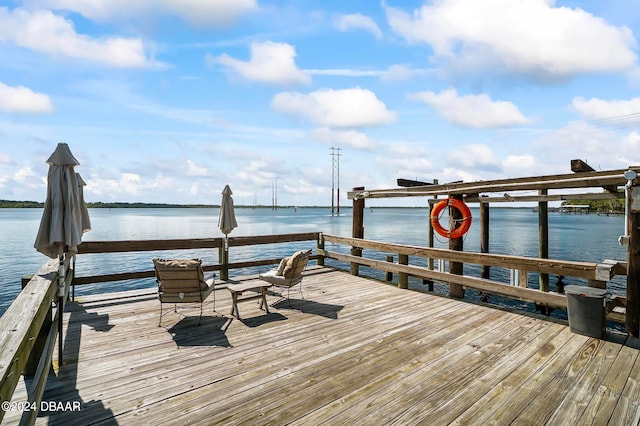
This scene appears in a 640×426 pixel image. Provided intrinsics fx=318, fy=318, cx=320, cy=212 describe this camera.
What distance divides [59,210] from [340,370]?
364 cm

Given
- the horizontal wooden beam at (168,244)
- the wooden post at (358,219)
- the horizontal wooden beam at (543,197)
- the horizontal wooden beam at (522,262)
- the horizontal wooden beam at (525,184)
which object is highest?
the horizontal wooden beam at (525,184)

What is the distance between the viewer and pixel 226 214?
720cm

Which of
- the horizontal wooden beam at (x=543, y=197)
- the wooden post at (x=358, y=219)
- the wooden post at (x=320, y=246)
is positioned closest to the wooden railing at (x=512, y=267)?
the wooden post at (x=358, y=219)

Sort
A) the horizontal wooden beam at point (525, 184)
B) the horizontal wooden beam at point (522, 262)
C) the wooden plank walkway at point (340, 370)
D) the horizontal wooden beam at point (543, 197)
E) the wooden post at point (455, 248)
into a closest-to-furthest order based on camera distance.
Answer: the wooden plank walkway at point (340, 370) → the horizontal wooden beam at point (522, 262) → the horizontal wooden beam at point (525, 184) → the wooden post at point (455, 248) → the horizontal wooden beam at point (543, 197)

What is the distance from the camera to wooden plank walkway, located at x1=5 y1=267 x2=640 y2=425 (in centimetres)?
258

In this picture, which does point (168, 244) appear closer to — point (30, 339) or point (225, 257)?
point (225, 257)

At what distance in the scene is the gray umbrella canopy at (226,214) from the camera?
7145 mm

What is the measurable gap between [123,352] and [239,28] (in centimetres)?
722

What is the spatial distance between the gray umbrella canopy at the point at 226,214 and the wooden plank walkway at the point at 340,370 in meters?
2.29

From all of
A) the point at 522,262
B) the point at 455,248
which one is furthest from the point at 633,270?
the point at 455,248

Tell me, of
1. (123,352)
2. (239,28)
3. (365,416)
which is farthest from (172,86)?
(365,416)

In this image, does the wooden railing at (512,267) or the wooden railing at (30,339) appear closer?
the wooden railing at (30,339)

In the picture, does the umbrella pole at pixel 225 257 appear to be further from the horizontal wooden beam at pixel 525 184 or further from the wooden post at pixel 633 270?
the wooden post at pixel 633 270

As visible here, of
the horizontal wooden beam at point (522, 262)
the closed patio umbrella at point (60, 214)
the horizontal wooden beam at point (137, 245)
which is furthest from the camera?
the horizontal wooden beam at point (137, 245)
